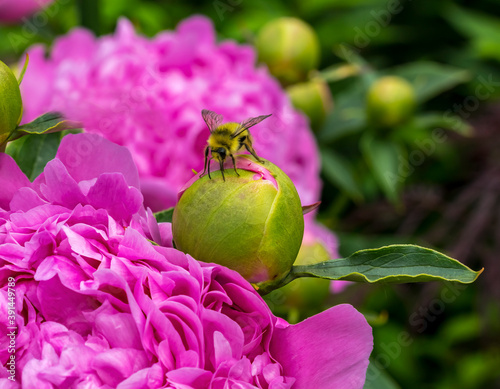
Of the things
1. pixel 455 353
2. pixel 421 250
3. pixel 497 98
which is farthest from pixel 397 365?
pixel 421 250

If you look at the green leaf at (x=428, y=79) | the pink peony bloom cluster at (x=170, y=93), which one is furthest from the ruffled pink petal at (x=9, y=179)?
the green leaf at (x=428, y=79)

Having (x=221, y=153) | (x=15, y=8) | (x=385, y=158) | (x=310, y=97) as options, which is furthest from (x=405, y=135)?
(x=221, y=153)

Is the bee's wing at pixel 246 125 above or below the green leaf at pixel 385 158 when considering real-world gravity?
above

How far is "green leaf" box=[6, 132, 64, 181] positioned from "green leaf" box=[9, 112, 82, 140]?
0.03 meters

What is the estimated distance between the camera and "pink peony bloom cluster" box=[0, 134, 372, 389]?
0.28 meters

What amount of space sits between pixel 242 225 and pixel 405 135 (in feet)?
2.58

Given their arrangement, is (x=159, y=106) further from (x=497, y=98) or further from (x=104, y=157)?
(x=497, y=98)

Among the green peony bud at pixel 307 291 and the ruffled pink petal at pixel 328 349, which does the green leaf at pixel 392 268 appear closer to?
the ruffled pink petal at pixel 328 349

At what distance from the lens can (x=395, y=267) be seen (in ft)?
1.04

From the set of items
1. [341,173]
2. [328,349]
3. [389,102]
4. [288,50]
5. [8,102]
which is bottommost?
[341,173]

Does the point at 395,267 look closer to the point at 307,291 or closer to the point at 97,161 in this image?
the point at 97,161

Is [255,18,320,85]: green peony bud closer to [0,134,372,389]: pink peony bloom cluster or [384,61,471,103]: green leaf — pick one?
[384,61,471,103]: green leaf

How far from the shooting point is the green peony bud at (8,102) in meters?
0.31

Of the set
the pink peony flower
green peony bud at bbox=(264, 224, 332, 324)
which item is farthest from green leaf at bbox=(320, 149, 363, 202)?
the pink peony flower
